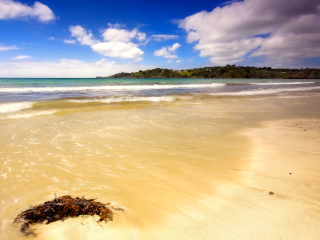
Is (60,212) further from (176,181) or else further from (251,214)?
(251,214)

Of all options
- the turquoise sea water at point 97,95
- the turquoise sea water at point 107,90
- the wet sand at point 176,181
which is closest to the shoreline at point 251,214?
the wet sand at point 176,181

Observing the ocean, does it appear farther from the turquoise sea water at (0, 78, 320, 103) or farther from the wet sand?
the turquoise sea water at (0, 78, 320, 103)

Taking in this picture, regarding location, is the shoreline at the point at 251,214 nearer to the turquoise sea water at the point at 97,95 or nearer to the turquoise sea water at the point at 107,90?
the turquoise sea water at the point at 97,95

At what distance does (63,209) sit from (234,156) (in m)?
3.57

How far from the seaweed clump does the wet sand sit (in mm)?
86

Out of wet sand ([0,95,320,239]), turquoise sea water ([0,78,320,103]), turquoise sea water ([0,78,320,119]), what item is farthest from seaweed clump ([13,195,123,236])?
turquoise sea water ([0,78,320,103])

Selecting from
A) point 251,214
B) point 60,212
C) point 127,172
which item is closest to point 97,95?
point 127,172

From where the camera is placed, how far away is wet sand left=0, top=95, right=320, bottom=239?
6.79ft

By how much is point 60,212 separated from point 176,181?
1781 mm

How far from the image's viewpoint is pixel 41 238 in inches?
76.2

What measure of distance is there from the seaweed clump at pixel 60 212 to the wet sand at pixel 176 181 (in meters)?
0.09

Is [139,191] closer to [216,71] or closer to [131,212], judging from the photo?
[131,212]

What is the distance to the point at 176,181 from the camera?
3107 mm

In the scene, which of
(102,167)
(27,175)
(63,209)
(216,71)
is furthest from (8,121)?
(216,71)
